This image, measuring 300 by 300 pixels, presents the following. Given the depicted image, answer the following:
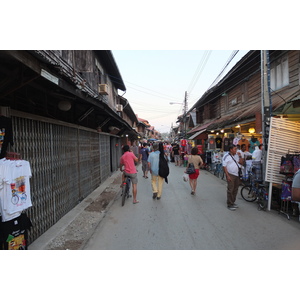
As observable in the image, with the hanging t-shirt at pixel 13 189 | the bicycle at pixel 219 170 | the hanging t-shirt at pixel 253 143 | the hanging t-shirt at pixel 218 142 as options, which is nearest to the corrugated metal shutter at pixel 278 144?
the hanging t-shirt at pixel 253 143

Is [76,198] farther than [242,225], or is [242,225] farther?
[76,198]

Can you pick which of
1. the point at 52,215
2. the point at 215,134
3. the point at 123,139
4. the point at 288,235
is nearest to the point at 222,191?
the point at 288,235

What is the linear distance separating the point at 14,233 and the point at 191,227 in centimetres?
346

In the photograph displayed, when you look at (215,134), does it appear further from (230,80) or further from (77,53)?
(77,53)

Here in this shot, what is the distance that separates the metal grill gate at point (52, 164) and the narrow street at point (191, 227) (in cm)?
122

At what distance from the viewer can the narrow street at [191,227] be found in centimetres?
395

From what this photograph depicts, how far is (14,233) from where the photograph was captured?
10.1ft

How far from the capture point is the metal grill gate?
4023mm

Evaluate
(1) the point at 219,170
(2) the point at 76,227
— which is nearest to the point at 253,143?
(1) the point at 219,170

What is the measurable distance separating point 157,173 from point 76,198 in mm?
2736

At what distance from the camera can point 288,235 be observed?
4309 millimetres

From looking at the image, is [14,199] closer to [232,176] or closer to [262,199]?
[232,176]

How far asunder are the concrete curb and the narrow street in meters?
0.22

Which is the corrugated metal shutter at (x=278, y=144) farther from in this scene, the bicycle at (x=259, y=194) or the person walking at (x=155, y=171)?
the person walking at (x=155, y=171)
